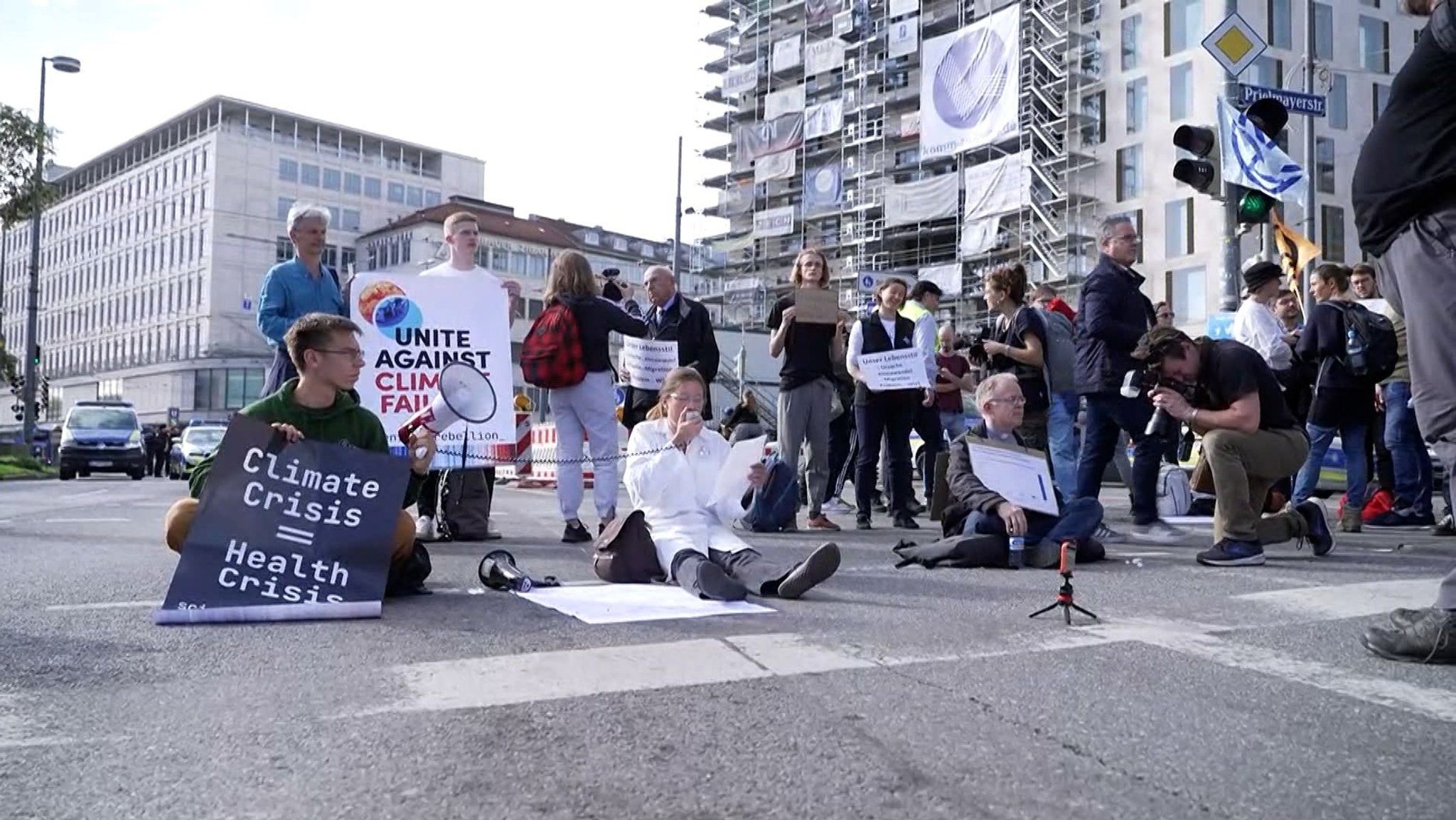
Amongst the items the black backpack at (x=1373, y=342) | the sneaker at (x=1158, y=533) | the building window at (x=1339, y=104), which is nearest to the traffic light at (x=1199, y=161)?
the black backpack at (x=1373, y=342)

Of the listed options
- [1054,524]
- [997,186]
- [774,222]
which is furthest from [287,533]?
[774,222]

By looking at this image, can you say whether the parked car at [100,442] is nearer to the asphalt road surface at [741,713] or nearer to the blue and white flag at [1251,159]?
the blue and white flag at [1251,159]

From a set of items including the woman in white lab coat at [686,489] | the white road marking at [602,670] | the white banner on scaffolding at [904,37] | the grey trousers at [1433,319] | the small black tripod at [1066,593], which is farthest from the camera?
the white banner on scaffolding at [904,37]

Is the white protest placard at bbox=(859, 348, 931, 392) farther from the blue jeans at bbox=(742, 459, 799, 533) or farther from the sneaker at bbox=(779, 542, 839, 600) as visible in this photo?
the sneaker at bbox=(779, 542, 839, 600)

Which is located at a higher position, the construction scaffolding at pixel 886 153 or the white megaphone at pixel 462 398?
the construction scaffolding at pixel 886 153

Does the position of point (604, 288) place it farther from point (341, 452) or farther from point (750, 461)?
point (341, 452)

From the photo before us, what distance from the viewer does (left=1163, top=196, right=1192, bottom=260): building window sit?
47.2 m

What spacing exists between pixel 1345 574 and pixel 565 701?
13.8ft

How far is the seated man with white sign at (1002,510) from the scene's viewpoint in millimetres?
5762

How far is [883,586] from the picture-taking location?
16.6ft

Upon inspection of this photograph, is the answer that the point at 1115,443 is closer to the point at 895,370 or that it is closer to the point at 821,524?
the point at 895,370

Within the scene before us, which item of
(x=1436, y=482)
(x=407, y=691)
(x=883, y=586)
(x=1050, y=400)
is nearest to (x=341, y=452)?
(x=407, y=691)

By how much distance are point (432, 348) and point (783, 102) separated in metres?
65.9

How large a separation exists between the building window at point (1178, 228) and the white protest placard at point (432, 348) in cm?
4462
